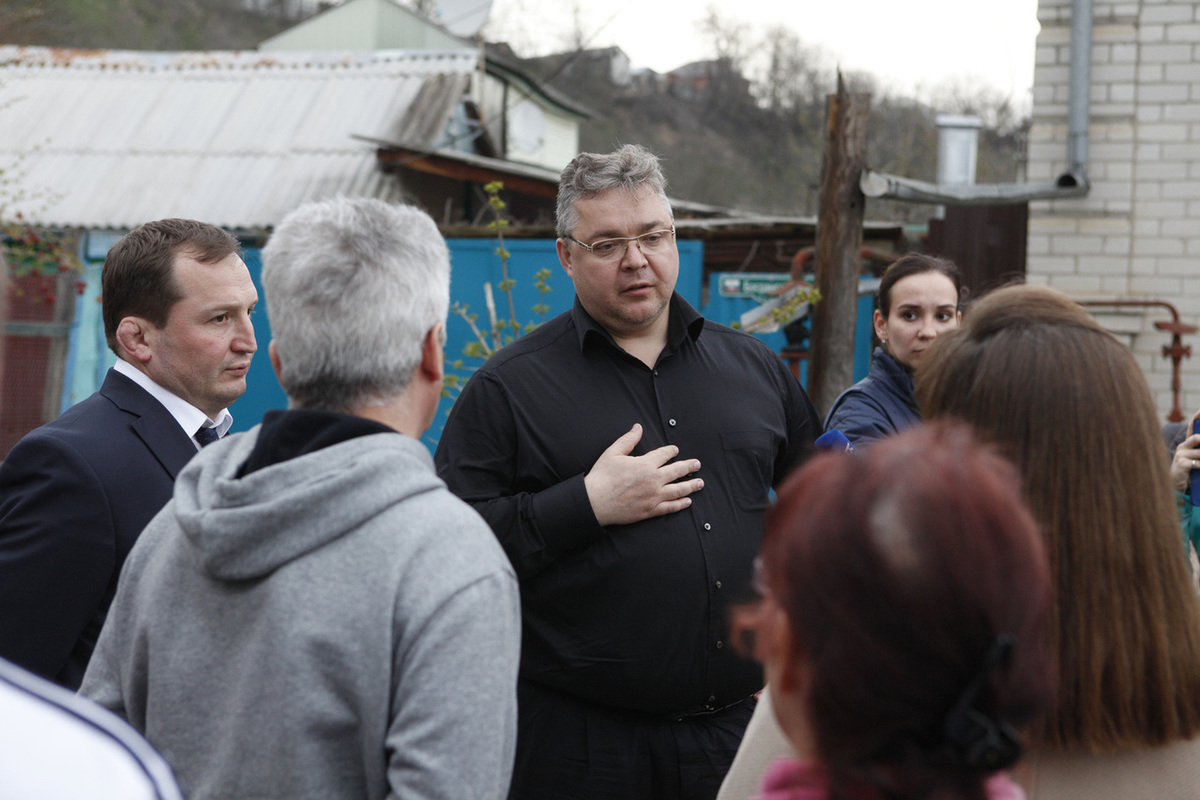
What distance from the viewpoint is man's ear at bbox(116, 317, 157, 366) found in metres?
2.30

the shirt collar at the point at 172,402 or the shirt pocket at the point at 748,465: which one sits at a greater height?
the shirt collar at the point at 172,402

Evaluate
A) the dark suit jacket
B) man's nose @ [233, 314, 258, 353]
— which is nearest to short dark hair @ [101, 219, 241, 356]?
man's nose @ [233, 314, 258, 353]

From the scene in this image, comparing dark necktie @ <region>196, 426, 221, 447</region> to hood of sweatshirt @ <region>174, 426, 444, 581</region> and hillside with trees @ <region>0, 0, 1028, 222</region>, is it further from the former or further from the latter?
hillside with trees @ <region>0, 0, 1028, 222</region>

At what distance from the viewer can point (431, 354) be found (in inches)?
56.4

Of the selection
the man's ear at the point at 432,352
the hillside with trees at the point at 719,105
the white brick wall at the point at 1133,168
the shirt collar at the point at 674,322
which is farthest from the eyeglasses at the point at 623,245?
the hillside with trees at the point at 719,105

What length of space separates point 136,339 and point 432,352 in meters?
1.21

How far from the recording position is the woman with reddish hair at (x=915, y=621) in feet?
2.88

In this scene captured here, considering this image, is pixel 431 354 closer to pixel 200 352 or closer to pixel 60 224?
pixel 200 352

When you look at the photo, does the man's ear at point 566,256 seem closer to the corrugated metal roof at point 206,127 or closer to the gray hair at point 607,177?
the gray hair at point 607,177

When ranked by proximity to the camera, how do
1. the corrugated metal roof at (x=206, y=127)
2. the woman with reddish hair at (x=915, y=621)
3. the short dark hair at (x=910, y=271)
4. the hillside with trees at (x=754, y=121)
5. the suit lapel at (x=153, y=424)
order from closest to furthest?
the woman with reddish hair at (x=915, y=621)
the suit lapel at (x=153, y=424)
the short dark hair at (x=910, y=271)
the corrugated metal roof at (x=206, y=127)
the hillside with trees at (x=754, y=121)

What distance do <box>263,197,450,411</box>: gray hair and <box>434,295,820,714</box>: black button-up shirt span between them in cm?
94

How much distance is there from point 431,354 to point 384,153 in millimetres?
9788

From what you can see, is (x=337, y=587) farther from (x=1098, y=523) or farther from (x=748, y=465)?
(x=748, y=465)

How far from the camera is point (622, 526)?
7.63 ft
